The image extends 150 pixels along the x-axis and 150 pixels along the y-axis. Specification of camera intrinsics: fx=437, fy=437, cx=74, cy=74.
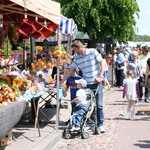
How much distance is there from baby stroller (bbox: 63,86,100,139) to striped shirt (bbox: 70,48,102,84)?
12.0 inches

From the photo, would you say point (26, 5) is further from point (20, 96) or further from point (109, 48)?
point (109, 48)

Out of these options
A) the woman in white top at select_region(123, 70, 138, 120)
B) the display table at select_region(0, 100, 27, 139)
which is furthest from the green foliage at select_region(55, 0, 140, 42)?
the display table at select_region(0, 100, 27, 139)

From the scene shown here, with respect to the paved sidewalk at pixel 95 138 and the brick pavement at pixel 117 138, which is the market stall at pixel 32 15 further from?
the brick pavement at pixel 117 138

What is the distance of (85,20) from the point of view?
26.7 meters

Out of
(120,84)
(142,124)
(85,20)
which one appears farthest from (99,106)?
(85,20)

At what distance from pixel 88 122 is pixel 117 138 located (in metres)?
0.77

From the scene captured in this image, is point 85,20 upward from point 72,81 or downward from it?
upward

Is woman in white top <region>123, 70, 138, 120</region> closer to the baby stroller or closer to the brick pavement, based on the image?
the brick pavement

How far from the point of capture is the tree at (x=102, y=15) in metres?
26.2

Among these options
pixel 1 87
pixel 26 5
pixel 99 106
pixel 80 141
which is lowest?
pixel 80 141

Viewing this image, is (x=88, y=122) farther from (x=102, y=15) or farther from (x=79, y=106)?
(x=102, y=15)

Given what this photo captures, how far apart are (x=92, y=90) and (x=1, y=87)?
286 centimetres

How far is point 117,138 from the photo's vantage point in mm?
9141

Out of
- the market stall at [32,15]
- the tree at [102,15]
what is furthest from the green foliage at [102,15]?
the market stall at [32,15]
